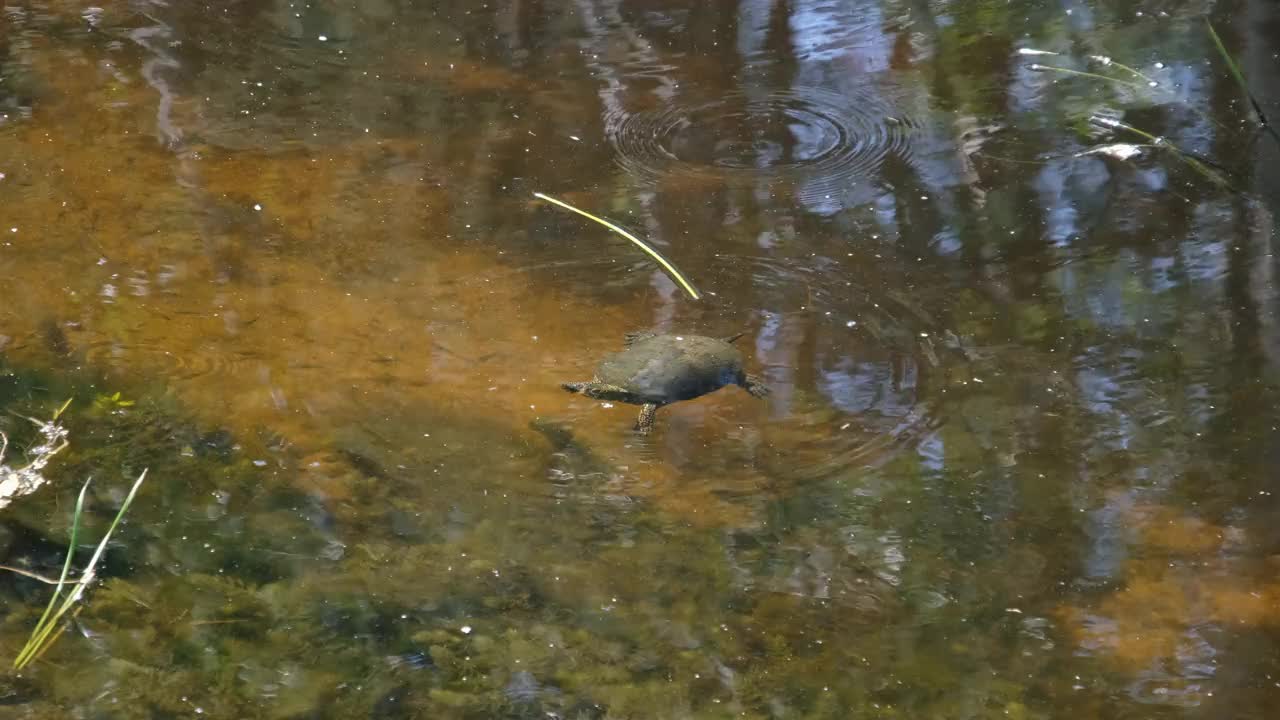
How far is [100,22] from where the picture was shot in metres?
6.58

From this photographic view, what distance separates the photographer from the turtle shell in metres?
3.66

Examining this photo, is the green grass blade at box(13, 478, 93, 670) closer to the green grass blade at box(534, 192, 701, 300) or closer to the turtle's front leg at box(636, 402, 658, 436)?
the turtle's front leg at box(636, 402, 658, 436)

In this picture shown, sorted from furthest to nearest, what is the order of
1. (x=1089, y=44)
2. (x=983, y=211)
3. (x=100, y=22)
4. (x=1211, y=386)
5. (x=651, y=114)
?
(x=100, y=22)
(x=1089, y=44)
(x=651, y=114)
(x=983, y=211)
(x=1211, y=386)

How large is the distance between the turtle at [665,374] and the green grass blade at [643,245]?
1.72ft

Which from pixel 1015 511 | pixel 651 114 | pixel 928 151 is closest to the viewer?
pixel 1015 511

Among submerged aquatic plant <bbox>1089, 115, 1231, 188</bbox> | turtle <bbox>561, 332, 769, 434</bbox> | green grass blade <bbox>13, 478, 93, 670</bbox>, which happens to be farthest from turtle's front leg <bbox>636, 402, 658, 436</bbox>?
submerged aquatic plant <bbox>1089, 115, 1231, 188</bbox>

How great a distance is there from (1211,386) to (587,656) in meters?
Answer: 2.16

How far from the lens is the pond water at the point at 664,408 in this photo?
2.97 m

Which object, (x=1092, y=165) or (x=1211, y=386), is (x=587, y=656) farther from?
(x=1092, y=165)

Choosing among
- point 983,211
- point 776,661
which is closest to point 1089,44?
point 983,211

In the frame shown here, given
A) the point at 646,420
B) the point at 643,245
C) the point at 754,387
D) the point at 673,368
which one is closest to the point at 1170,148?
the point at 643,245

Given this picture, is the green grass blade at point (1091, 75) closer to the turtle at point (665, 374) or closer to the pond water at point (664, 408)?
the pond water at point (664, 408)

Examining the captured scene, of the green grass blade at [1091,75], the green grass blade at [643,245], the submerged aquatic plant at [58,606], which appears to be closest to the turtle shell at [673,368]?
the green grass blade at [643,245]

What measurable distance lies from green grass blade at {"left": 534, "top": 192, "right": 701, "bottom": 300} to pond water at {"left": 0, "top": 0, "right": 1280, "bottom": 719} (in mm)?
34
